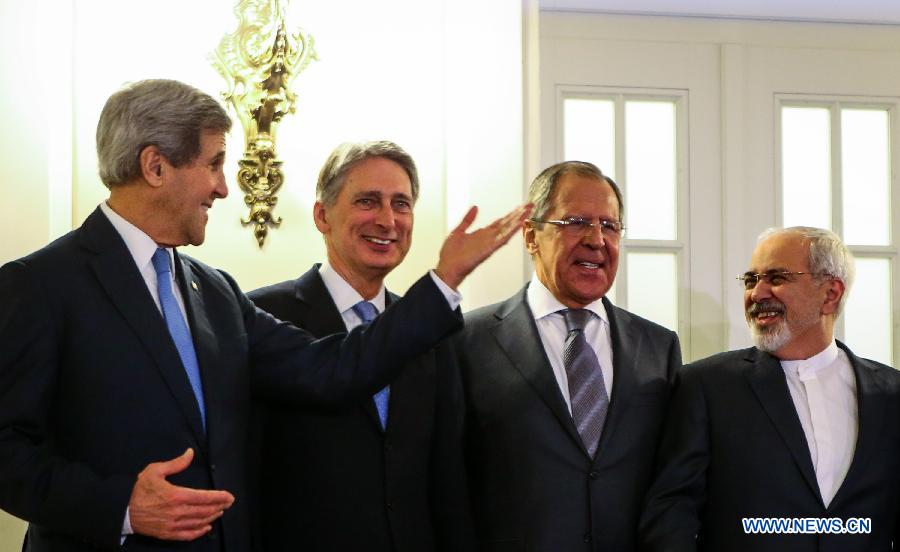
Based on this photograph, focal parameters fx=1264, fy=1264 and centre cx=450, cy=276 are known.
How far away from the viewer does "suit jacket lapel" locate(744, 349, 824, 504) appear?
10.3 feet

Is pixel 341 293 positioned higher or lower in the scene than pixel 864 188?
lower

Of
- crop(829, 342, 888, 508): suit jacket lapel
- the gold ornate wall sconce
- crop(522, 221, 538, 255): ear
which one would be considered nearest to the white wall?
the gold ornate wall sconce

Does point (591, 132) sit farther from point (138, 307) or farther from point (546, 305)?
point (138, 307)

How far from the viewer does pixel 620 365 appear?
3230 mm

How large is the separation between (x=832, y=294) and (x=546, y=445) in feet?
3.11

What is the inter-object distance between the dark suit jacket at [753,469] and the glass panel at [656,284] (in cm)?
138

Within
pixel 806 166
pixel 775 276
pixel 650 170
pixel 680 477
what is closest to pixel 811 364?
pixel 775 276

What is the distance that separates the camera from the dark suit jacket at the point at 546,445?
3059 mm

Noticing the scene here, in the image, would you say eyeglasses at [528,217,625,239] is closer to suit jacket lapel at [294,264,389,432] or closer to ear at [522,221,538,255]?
ear at [522,221,538,255]

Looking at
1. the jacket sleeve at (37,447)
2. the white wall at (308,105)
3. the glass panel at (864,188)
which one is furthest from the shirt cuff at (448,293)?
the glass panel at (864,188)

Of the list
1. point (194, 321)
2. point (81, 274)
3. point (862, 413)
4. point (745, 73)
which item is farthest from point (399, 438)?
point (745, 73)

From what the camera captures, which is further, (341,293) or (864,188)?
(864,188)

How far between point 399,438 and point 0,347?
3.22 ft

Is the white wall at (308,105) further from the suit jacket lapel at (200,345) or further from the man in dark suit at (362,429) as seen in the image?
the suit jacket lapel at (200,345)
